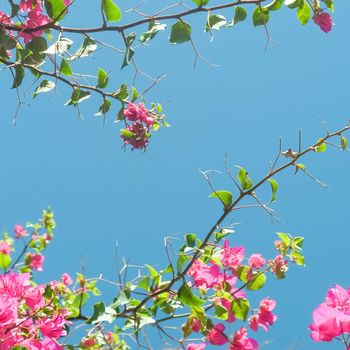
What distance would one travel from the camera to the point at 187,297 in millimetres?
1534

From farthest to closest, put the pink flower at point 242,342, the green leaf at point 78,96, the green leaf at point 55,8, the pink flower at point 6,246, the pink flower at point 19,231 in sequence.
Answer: the pink flower at point 19,231, the pink flower at point 6,246, the green leaf at point 78,96, the pink flower at point 242,342, the green leaf at point 55,8

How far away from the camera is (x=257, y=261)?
190 cm

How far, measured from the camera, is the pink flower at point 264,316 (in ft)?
6.12

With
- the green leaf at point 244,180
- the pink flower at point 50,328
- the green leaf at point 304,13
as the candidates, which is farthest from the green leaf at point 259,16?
the pink flower at point 50,328

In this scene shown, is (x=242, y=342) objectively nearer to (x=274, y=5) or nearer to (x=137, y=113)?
(x=137, y=113)

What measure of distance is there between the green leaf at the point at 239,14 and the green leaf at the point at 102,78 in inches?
20.2

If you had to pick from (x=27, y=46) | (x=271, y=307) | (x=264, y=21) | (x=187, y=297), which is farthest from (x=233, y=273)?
(x=27, y=46)

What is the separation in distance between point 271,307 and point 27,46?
3.96 ft

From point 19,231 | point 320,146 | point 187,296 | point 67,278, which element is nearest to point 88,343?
point 187,296

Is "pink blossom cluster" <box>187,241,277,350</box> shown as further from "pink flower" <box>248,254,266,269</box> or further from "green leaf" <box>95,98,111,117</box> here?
"green leaf" <box>95,98,111,117</box>

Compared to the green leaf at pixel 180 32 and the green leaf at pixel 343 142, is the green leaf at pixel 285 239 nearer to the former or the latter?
the green leaf at pixel 343 142

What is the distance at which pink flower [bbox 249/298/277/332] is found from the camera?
6.12 ft

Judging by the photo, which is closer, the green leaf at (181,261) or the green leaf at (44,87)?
the green leaf at (181,261)

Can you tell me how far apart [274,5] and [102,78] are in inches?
26.7
